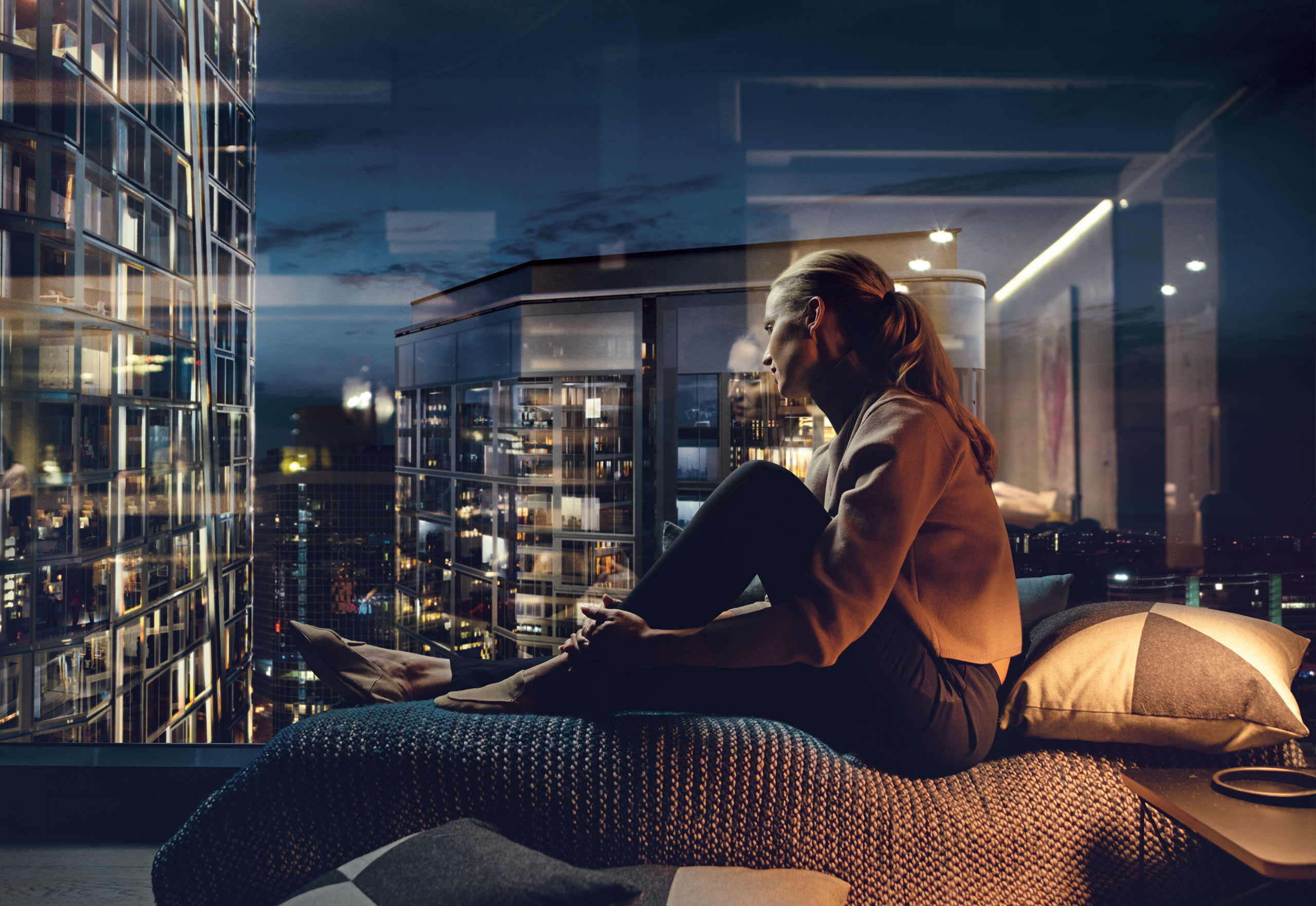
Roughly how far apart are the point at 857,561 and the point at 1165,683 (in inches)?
20.7

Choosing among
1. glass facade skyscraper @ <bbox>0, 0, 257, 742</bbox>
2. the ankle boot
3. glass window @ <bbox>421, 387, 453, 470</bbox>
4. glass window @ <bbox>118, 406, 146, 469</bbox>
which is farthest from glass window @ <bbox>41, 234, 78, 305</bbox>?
the ankle boot

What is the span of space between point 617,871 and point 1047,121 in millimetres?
2389

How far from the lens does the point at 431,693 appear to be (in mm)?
1201

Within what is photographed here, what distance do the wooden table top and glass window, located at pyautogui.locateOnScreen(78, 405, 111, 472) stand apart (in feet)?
9.05

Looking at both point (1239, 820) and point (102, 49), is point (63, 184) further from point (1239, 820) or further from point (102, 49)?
point (1239, 820)

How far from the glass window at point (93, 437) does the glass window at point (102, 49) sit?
799mm

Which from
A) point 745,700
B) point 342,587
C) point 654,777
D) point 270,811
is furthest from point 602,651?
point 342,587

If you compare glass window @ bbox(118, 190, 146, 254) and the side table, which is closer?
the side table

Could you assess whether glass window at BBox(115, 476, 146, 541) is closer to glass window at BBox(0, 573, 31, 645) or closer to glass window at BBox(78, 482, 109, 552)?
glass window at BBox(78, 482, 109, 552)

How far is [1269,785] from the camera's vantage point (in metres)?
0.92

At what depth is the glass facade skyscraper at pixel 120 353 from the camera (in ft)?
7.06

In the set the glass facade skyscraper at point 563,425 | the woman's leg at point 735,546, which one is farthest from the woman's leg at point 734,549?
the glass facade skyscraper at point 563,425

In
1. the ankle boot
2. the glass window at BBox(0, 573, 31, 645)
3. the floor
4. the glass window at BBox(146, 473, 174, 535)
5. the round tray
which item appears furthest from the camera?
the glass window at BBox(146, 473, 174, 535)

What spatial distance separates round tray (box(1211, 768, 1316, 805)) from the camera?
0.88 metres
